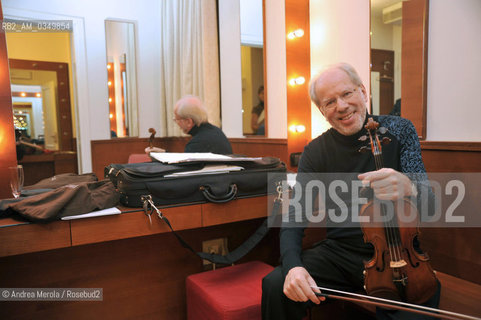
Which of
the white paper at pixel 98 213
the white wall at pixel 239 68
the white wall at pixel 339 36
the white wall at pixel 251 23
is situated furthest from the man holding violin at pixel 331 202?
the white wall at pixel 251 23

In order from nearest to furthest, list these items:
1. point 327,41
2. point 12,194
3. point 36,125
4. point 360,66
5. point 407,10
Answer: point 12,194 → point 407,10 → point 360,66 → point 327,41 → point 36,125

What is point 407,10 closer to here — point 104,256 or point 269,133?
point 269,133

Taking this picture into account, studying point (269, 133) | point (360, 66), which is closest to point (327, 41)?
point (360, 66)

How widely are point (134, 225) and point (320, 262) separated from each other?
0.62 metres

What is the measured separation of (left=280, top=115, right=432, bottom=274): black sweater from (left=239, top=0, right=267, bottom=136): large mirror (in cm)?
139

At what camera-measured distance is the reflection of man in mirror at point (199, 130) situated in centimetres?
224

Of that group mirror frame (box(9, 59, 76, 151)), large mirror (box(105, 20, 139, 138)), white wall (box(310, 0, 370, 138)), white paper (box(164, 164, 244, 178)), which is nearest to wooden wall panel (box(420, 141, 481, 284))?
white wall (box(310, 0, 370, 138))

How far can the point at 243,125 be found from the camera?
2.89 m

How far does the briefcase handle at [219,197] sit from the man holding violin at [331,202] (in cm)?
22

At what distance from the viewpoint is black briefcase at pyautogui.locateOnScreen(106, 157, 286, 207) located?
114 centimetres

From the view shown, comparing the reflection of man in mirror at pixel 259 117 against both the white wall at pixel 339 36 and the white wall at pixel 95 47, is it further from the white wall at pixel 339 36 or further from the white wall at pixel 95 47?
the white wall at pixel 95 47

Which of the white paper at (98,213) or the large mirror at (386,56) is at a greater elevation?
the large mirror at (386,56)

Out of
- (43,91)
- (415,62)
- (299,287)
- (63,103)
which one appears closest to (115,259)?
(299,287)

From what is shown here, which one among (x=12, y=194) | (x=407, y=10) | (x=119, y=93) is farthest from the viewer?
(x=119, y=93)
